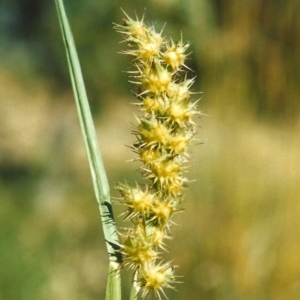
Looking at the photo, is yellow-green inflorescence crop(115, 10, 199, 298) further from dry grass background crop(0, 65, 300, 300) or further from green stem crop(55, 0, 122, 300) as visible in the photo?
dry grass background crop(0, 65, 300, 300)

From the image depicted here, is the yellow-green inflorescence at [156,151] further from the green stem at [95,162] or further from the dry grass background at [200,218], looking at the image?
the dry grass background at [200,218]

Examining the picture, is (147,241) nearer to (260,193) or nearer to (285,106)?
(260,193)

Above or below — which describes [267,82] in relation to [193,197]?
above

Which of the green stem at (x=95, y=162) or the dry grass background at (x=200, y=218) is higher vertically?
the dry grass background at (x=200, y=218)

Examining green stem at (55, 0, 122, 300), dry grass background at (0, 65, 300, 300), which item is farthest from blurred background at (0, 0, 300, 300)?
green stem at (55, 0, 122, 300)

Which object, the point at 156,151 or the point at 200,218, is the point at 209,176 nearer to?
the point at 200,218

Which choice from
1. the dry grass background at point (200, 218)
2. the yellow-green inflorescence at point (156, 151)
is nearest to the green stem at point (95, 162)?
the yellow-green inflorescence at point (156, 151)

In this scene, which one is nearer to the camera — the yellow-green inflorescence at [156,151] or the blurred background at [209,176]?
the yellow-green inflorescence at [156,151]

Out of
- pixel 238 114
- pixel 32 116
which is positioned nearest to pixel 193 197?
pixel 238 114
